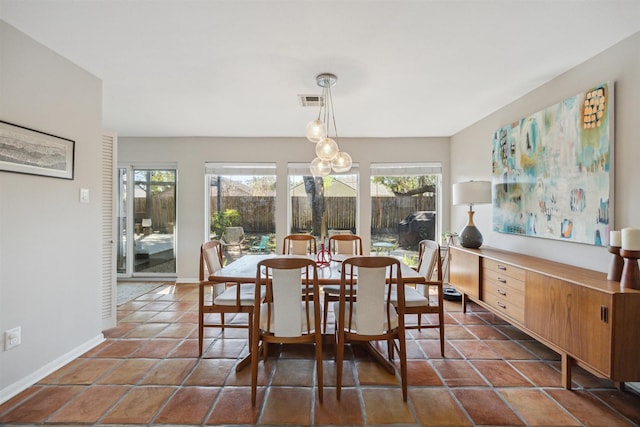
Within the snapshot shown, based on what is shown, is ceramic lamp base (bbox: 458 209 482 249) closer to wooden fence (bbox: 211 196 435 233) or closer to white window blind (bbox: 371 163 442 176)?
wooden fence (bbox: 211 196 435 233)

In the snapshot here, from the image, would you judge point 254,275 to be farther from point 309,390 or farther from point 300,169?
point 300,169

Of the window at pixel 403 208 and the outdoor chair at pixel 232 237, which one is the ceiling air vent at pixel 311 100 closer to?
the window at pixel 403 208

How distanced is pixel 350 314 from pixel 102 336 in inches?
96.2

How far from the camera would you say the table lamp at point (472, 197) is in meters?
3.30

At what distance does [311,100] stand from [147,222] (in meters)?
3.68

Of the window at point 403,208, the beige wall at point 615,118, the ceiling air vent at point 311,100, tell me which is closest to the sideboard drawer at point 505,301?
the beige wall at point 615,118

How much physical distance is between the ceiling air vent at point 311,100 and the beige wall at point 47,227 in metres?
1.90

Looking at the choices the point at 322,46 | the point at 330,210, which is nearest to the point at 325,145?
the point at 322,46

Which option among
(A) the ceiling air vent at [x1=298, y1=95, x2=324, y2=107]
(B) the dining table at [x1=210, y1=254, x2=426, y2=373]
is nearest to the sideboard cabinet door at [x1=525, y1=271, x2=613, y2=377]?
(B) the dining table at [x1=210, y1=254, x2=426, y2=373]

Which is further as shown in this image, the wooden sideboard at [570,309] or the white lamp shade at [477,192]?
the white lamp shade at [477,192]

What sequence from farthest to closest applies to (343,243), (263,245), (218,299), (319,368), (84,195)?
(263,245) < (343,243) < (84,195) < (218,299) < (319,368)

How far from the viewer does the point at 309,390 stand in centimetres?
200

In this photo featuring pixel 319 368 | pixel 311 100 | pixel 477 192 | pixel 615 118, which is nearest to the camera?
pixel 319 368

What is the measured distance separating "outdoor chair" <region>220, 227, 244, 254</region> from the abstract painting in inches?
151
